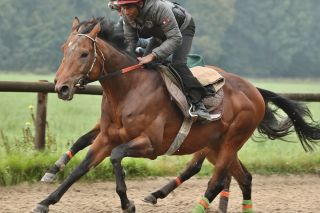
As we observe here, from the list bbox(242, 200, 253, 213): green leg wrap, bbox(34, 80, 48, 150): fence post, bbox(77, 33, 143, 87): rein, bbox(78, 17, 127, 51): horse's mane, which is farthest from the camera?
bbox(34, 80, 48, 150): fence post

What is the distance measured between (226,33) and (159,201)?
1823 inches

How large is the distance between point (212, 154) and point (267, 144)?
5270 mm

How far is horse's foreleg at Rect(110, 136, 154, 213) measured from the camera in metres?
5.94

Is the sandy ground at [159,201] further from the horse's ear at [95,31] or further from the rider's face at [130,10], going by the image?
the rider's face at [130,10]

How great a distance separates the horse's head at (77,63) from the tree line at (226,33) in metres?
33.5

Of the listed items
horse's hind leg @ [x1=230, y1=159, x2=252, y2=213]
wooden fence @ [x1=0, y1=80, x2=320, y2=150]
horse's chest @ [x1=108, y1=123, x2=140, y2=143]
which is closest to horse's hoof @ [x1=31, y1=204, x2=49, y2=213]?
horse's chest @ [x1=108, y1=123, x2=140, y2=143]

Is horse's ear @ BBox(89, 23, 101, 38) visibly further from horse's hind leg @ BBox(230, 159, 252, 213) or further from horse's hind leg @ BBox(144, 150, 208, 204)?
horse's hind leg @ BBox(230, 159, 252, 213)

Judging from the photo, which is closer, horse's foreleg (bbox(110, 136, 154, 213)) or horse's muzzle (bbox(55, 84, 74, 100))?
horse's muzzle (bbox(55, 84, 74, 100))

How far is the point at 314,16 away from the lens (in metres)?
56.2

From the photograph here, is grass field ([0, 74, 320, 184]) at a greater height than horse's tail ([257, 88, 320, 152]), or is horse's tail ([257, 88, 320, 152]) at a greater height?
horse's tail ([257, 88, 320, 152])

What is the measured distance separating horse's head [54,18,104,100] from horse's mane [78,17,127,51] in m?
0.06

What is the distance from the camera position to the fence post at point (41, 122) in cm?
899

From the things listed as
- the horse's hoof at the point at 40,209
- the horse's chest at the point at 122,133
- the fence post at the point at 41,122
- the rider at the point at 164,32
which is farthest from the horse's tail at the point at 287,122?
the horse's hoof at the point at 40,209

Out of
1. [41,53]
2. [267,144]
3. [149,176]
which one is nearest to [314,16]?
[41,53]
